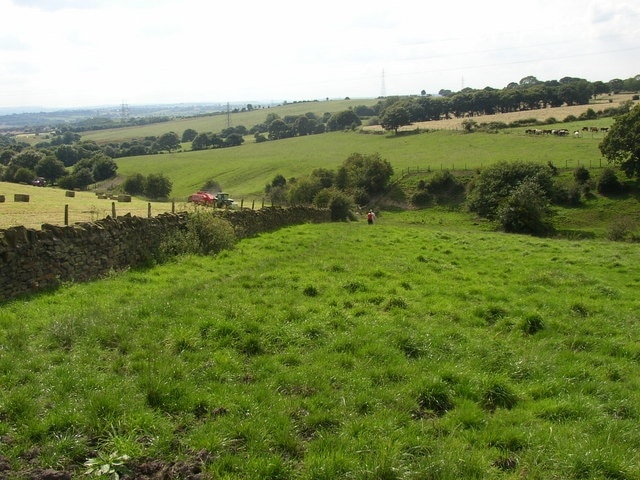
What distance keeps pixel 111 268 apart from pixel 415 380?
33.3 feet

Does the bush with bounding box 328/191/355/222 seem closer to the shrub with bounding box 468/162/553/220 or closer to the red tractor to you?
the red tractor

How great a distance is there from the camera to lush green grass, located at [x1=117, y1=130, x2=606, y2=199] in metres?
73.2

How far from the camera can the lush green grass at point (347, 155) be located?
240 feet

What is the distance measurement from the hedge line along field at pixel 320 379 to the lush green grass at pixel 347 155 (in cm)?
6164

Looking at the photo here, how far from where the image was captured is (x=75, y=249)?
13.2 m

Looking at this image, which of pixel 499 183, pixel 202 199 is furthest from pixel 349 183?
pixel 202 199

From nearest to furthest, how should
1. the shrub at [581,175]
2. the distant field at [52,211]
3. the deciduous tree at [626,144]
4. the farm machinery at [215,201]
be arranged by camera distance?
the distant field at [52,211]
the farm machinery at [215,201]
the deciduous tree at [626,144]
the shrub at [581,175]

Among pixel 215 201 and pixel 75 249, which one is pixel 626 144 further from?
pixel 75 249

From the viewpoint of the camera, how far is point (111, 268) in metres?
14.2

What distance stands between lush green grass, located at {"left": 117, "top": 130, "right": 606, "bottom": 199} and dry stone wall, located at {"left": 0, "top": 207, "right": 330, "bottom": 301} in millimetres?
60021

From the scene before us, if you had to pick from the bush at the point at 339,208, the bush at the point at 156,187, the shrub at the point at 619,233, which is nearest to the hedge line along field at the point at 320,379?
the shrub at the point at 619,233

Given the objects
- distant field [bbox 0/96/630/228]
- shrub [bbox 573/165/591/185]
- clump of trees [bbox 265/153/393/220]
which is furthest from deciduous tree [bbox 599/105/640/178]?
clump of trees [bbox 265/153/393/220]

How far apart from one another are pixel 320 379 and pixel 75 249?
8.89 metres

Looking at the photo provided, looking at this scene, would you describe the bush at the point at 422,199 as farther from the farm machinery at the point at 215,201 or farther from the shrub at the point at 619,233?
the farm machinery at the point at 215,201
